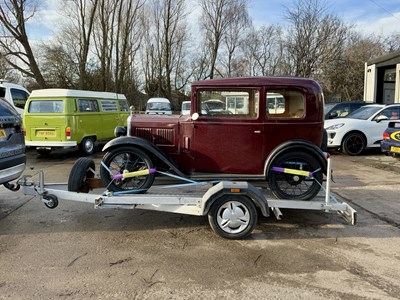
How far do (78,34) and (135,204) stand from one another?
26890 mm

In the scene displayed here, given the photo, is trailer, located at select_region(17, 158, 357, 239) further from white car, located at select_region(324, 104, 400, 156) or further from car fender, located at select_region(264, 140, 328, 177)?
white car, located at select_region(324, 104, 400, 156)

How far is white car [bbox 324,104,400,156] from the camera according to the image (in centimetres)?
1145

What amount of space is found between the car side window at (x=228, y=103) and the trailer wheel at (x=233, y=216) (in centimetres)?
127

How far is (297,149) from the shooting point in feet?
15.8

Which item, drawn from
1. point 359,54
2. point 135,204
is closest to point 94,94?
point 135,204

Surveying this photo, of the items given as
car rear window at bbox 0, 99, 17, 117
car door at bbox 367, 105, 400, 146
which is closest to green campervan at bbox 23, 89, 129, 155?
car rear window at bbox 0, 99, 17, 117

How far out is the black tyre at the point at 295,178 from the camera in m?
4.81

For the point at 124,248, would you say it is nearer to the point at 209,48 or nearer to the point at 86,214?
the point at 86,214

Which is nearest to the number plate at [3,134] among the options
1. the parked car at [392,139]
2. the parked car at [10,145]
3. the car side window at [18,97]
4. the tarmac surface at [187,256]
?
the parked car at [10,145]

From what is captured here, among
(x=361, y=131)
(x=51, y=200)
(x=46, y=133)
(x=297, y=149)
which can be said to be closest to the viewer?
(x=51, y=200)

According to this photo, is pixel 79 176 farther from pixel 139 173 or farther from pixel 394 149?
pixel 394 149

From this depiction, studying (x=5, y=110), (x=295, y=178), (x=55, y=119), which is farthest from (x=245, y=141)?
(x=55, y=119)

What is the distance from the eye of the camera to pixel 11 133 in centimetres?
505

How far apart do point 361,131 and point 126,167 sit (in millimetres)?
9024
